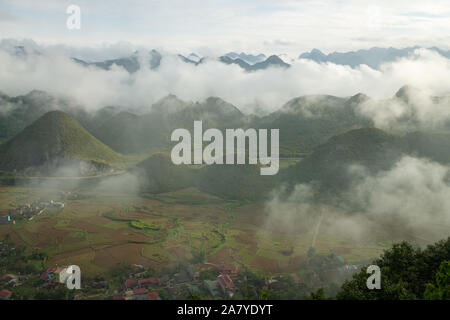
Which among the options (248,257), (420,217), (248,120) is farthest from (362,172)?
(248,120)

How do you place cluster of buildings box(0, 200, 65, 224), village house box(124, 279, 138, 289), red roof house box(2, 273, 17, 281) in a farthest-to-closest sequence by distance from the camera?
cluster of buildings box(0, 200, 65, 224) < red roof house box(2, 273, 17, 281) < village house box(124, 279, 138, 289)

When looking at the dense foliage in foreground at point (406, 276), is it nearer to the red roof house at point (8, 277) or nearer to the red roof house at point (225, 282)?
the red roof house at point (225, 282)

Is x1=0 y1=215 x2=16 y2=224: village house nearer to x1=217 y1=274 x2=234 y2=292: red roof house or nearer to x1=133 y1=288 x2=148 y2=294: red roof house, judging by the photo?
x1=133 y1=288 x2=148 y2=294: red roof house

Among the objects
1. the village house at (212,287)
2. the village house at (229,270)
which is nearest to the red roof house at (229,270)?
the village house at (229,270)

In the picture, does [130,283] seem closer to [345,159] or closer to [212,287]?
[212,287]

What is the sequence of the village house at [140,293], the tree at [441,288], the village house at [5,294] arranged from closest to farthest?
the tree at [441,288]
the village house at [5,294]
the village house at [140,293]

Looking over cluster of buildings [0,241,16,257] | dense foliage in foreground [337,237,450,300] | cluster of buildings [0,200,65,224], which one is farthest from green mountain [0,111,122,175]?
dense foliage in foreground [337,237,450,300]

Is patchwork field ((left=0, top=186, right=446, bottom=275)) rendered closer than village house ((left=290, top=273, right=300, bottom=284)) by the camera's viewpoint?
No

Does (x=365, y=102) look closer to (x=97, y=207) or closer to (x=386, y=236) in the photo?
(x=386, y=236)
